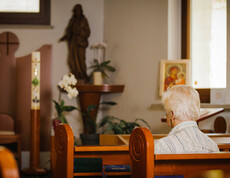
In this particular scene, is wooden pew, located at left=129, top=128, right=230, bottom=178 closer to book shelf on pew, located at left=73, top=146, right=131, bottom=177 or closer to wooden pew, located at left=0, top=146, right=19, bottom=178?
book shelf on pew, located at left=73, top=146, right=131, bottom=177

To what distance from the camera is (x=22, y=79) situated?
250 inches

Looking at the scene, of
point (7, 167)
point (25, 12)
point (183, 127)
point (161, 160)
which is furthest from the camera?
point (25, 12)

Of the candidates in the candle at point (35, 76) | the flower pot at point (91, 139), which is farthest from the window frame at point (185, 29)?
the candle at point (35, 76)

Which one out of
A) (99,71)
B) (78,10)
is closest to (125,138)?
(99,71)

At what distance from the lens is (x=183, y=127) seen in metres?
2.13

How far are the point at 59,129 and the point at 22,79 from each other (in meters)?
4.07

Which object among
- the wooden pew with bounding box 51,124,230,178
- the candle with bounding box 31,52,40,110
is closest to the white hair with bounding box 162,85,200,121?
the wooden pew with bounding box 51,124,230,178

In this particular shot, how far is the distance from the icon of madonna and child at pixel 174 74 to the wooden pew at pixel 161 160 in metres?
3.41

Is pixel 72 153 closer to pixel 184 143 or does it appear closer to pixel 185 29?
pixel 184 143

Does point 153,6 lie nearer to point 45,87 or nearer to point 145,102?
point 145,102

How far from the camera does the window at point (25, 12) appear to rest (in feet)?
20.8

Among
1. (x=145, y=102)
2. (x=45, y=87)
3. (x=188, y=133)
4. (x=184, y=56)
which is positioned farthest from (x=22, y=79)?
(x=188, y=133)

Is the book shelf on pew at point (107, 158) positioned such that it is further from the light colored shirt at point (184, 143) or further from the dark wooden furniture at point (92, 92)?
the dark wooden furniture at point (92, 92)

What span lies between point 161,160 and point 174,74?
3604 mm
